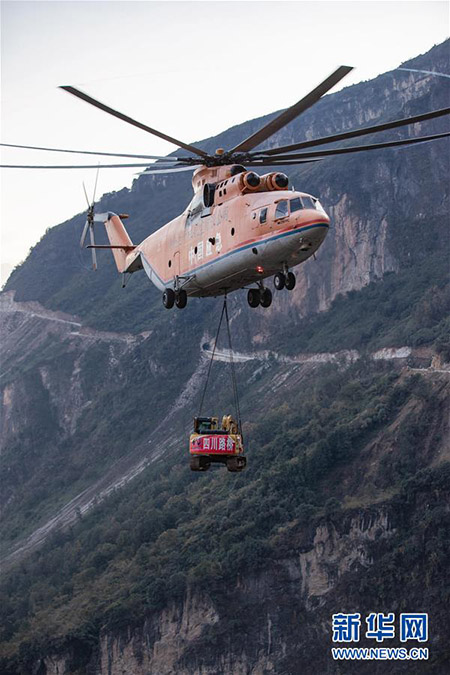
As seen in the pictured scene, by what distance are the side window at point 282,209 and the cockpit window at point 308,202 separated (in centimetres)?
49

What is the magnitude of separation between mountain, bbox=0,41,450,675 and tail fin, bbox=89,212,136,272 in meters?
42.0

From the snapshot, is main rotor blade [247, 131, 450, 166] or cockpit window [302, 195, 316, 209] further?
cockpit window [302, 195, 316, 209]

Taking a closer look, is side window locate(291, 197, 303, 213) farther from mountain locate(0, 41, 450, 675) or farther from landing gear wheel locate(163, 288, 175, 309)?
mountain locate(0, 41, 450, 675)

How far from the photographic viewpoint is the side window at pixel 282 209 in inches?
1294

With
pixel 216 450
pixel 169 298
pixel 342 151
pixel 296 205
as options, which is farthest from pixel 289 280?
pixel 169 298

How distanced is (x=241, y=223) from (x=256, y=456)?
69271 millimetres

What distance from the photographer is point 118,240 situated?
4734cm

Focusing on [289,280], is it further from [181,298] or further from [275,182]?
[181,298]

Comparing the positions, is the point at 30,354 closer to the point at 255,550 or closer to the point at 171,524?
the point at 171,524

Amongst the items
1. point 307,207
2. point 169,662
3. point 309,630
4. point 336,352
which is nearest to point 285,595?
point 309,630

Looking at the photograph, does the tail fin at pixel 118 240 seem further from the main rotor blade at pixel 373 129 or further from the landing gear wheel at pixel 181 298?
the main rotor blade at pixel 373 129

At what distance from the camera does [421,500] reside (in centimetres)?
8538

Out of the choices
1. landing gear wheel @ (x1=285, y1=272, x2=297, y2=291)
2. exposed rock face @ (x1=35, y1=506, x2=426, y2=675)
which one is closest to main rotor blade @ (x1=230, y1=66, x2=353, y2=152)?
landing gear wheel @ (x1=285, y1=272, x2=297, y2=291)

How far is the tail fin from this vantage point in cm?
4531
